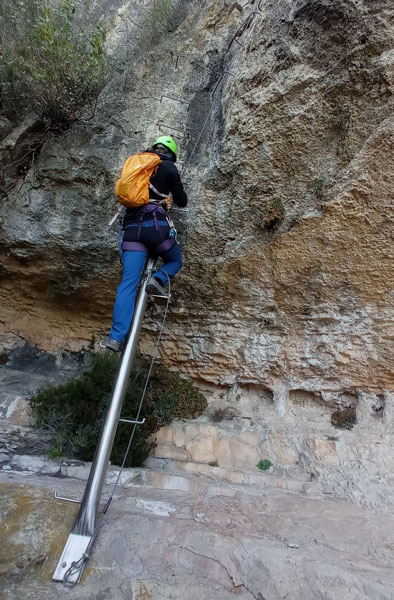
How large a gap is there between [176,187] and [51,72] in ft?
9.25

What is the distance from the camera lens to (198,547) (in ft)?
10.6

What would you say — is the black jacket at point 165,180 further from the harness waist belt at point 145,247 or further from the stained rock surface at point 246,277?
the stained rock surface at point 246,277

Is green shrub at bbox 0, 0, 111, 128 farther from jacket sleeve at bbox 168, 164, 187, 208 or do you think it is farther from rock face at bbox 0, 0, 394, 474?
jacket sleeve at bbox 168, 164, 187, 208

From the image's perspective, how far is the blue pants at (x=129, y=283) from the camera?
418 cm

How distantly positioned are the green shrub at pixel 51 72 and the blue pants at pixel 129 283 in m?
2.93

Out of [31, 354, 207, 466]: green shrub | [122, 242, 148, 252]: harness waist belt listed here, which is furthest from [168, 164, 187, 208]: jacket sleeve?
[31, 354, 207, 466]: green shrub

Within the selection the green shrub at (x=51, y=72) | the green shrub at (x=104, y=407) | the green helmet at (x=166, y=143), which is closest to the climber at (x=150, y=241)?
the green helmet at (x=166, y=143)

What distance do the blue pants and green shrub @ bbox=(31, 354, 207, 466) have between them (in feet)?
5.64

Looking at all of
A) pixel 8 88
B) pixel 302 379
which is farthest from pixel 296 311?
pixel 8 88

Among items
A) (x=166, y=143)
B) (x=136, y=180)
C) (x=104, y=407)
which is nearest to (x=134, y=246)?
(x=136, y=180)

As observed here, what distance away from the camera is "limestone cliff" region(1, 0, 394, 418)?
15.5ft

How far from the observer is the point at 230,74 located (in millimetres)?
5891

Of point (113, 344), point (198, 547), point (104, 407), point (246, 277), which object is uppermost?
point (246, 277)

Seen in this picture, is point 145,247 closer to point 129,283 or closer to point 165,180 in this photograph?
point 129,283
